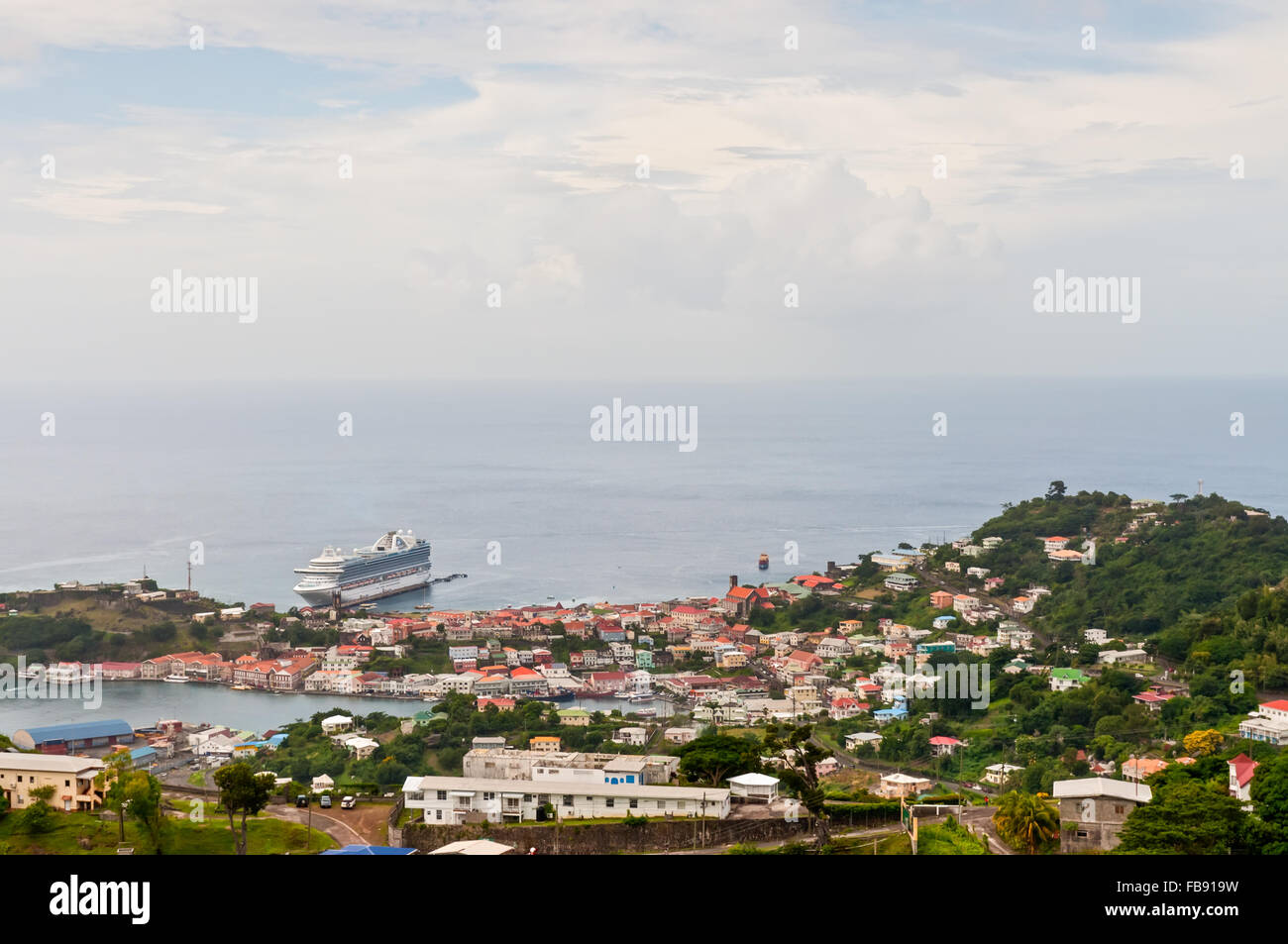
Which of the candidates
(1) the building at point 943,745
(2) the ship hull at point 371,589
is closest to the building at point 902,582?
(1) the building at point 943,745

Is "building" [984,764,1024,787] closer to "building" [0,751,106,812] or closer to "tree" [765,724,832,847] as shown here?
"tree" [765,724,832,847]

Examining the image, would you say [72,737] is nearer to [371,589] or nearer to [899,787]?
[899,787]

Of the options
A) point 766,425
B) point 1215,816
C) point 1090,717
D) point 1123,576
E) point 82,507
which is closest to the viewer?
point 1215,816

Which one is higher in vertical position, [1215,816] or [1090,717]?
[1215,816]

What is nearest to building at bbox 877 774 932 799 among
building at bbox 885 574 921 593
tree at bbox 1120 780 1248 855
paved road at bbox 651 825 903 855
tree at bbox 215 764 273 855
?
paved road at bbox 651 825 903 855
